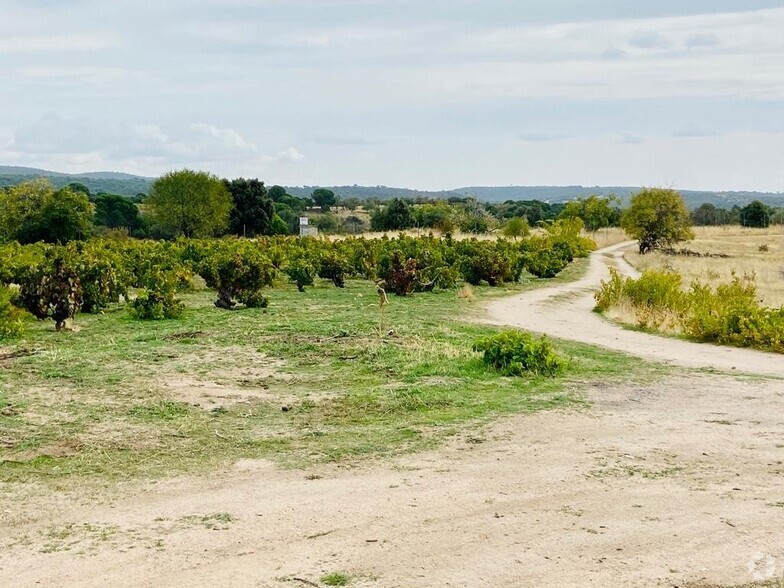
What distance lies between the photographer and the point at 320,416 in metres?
8.42

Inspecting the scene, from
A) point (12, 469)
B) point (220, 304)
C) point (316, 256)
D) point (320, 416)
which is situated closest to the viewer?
point (12, 469)

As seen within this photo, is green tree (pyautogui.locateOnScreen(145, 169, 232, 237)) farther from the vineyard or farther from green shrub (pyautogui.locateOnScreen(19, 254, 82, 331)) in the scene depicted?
green shrub (pyautogui.locateOnScreen(19, 254, 82, 331))

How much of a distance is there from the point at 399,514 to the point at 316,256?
870 inches

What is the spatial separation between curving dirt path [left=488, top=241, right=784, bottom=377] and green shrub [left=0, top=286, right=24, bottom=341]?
8.51 meters

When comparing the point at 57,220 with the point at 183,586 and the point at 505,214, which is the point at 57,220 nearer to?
the point at 183,586

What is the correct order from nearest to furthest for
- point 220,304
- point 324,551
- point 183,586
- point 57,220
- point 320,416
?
point 183,586 < point 324,551 < point 320,416 < point 220,304 < point 57,220

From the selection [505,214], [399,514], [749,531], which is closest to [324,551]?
[399,514]

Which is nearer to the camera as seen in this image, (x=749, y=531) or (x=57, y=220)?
(x=749, y=531)

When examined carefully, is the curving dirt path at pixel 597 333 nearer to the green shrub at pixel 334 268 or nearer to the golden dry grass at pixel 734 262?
the golden dry grass at pixel 734 262

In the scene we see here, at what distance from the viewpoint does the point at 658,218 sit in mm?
50781

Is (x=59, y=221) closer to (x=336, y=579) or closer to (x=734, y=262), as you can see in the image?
(x=734, y=262)

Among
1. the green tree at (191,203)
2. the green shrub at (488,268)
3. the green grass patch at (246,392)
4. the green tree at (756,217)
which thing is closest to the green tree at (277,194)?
the green tree at (191,203)

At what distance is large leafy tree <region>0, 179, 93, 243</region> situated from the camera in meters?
46.1

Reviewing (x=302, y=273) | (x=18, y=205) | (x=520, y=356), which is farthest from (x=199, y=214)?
(x=520, y=356)
